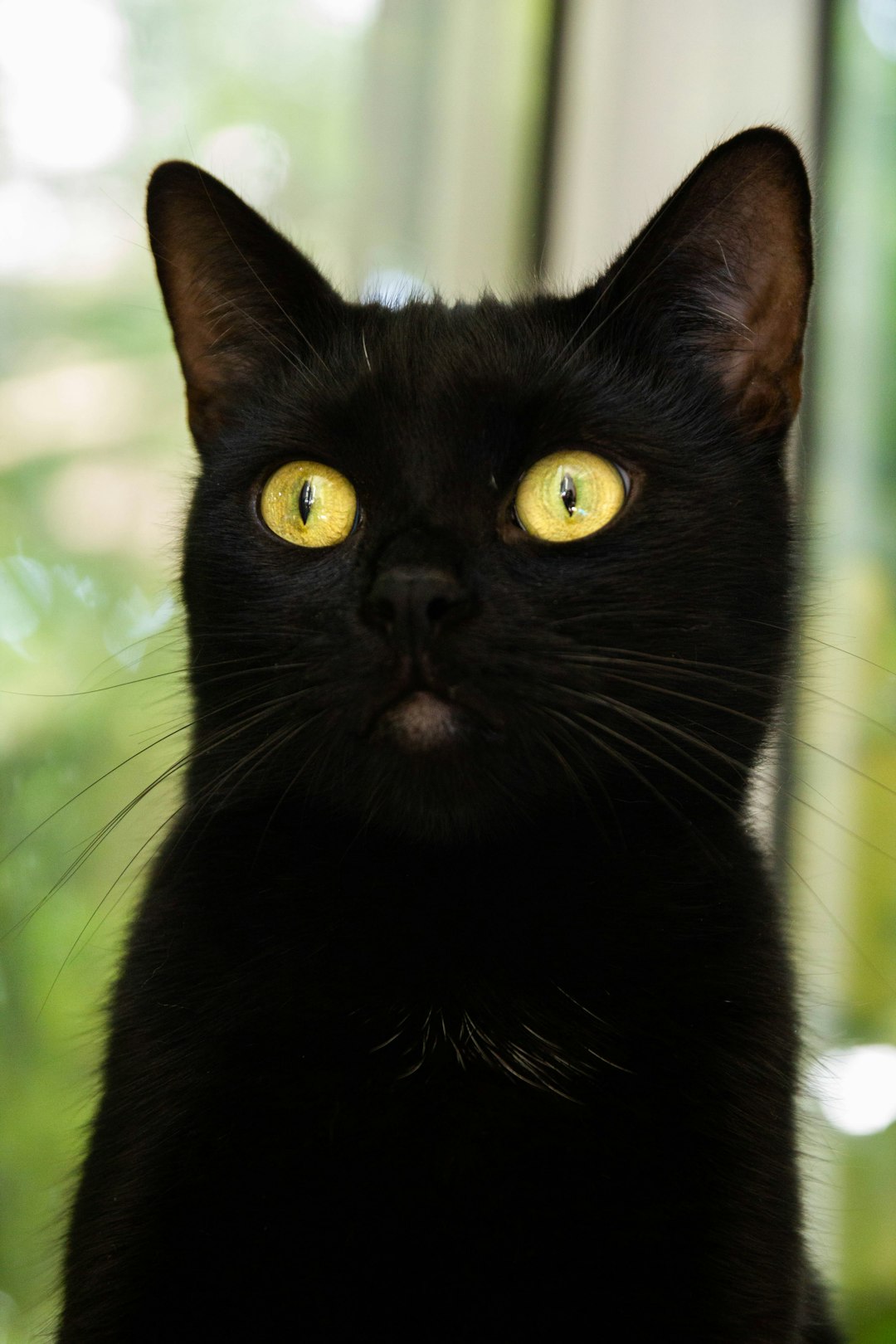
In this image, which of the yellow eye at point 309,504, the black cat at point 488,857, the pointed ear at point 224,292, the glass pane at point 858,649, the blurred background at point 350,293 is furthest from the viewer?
the glass pane at point 858,649

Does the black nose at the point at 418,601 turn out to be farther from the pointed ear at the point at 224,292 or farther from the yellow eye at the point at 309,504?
the pointed ear at the point at 224,292

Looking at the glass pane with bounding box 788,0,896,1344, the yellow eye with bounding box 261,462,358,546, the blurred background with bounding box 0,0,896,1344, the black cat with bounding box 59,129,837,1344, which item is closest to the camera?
the black cat with bounding box 59,129,837,1344

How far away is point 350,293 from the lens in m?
1.23

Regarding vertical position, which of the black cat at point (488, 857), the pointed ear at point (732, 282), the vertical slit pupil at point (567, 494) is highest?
the pointed ear at point (732, 282)

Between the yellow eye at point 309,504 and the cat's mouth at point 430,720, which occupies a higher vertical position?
the yellow eye at point 309,504

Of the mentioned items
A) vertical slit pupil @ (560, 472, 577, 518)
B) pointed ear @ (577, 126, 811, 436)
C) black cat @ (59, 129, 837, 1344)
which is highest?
pointed ear @ (577, 126, 811, 436)

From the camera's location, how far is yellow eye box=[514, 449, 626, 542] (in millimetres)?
819

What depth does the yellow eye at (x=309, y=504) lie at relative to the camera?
2.80ft

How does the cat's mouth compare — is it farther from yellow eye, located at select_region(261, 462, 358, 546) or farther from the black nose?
yellow eye, located at select_region(261, 462, 358, 546)

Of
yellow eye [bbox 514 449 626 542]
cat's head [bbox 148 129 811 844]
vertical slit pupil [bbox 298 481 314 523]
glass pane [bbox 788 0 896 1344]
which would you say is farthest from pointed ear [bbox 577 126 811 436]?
glass pane [bbox 788 0 896 1344]

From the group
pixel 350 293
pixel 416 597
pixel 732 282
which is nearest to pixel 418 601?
pixel 416 597

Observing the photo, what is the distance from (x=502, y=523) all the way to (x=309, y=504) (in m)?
0.14

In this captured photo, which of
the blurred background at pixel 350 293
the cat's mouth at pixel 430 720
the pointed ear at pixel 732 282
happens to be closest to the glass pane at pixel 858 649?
the blurred background at pixel 350 293

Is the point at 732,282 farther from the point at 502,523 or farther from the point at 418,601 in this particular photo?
the point at 418,601
